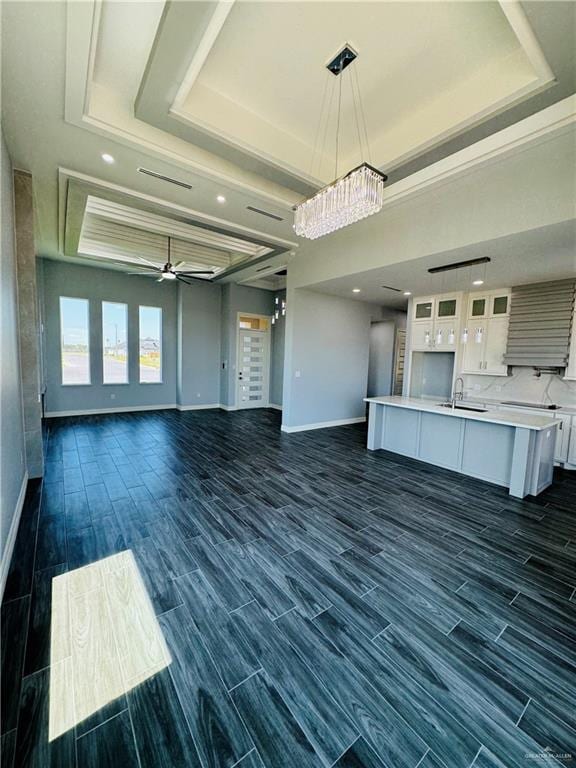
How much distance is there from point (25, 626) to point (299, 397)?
16.5ft

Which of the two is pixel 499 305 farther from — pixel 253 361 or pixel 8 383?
pixel 8 383

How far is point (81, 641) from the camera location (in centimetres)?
172

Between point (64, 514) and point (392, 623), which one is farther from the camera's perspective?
point (64, 514)

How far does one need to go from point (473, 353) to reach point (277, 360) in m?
4.96

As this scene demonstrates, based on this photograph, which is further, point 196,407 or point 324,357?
point 196,407

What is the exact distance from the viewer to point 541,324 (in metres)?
4.91

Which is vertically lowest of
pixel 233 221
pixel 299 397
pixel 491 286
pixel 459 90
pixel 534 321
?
pixel 299 397

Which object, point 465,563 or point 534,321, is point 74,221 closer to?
point 465,563

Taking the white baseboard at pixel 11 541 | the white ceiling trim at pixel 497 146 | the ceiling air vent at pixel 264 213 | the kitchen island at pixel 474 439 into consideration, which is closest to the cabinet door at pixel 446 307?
the kitchen island at pixel 474 439

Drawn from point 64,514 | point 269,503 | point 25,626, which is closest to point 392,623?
point 269,503

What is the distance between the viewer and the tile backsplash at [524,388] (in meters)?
4.98

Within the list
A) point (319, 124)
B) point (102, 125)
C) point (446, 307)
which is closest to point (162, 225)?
point (102, 125)

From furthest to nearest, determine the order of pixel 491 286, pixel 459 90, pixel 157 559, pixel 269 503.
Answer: pixel 491 286 → pixel 269 503 → pixel 459 90 → pixel 157 559

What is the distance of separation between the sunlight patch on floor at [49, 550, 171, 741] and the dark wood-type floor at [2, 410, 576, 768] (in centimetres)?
6
